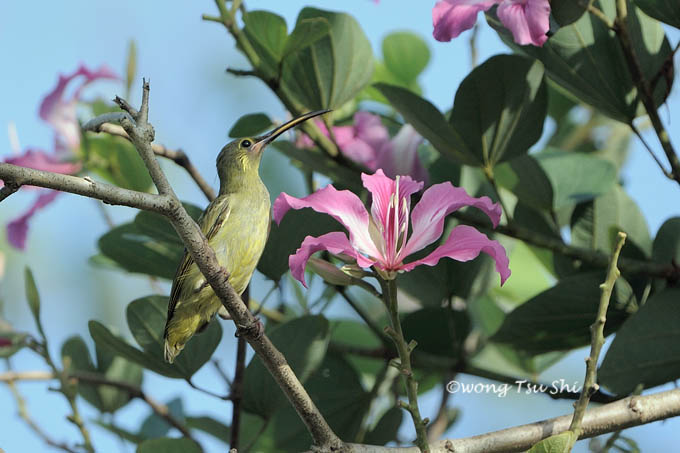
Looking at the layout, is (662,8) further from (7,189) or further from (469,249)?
(7,189)

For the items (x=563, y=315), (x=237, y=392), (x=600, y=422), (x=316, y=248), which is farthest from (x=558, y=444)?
(x=237, y=392)

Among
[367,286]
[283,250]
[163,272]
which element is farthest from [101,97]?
[367,286]

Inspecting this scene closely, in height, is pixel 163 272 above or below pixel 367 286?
above

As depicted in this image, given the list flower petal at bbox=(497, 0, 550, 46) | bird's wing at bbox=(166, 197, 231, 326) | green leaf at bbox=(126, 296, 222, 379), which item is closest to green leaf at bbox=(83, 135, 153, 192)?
bird's wing at bbox=(166, 197, 231, 326)

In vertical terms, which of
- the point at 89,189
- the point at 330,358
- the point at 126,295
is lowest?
the point at 330,358

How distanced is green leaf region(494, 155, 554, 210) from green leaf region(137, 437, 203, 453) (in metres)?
0.77

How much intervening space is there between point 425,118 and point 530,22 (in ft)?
0.94

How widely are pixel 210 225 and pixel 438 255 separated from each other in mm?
593

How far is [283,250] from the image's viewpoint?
146 cm

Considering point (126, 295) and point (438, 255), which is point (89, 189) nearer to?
point (438, 255)

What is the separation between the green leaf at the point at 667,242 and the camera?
4.75 ft

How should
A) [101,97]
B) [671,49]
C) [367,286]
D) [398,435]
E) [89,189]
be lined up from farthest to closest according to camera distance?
[101,97], [398,435], [671,49], [367,286], [89,189]

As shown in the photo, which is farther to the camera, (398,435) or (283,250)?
(398,435)

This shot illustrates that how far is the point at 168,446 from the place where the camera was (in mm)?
1206
